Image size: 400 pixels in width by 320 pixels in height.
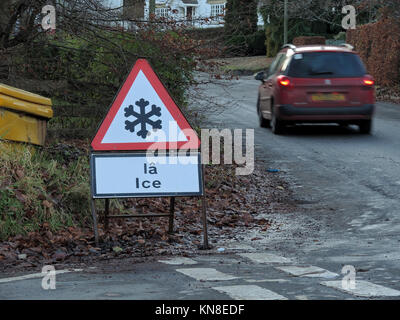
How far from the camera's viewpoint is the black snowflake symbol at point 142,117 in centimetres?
860

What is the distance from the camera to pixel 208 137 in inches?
640

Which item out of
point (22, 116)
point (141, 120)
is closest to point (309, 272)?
point (141, 120)

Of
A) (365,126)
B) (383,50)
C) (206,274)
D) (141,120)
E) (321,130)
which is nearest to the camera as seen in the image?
(206,274)

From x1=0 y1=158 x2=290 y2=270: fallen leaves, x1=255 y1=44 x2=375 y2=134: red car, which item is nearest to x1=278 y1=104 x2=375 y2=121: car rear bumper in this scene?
x1=255 y1=44 x2=375 y2=134: red car

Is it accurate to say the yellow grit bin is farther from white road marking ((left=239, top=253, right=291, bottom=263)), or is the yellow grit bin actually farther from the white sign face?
white road marking ((left=239, top=253, right=291, bottom=263))

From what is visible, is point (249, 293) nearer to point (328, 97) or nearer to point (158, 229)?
point (158, 229)

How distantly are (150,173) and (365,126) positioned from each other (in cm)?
1096

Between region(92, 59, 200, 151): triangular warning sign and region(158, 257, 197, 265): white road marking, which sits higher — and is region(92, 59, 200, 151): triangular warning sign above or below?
above

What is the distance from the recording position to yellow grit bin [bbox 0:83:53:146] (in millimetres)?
11188

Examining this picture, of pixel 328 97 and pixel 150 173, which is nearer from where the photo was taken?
pixel 150 173

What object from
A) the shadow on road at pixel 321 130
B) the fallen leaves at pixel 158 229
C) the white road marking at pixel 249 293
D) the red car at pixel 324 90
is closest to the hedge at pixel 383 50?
the shadow on road at pixel 321 130

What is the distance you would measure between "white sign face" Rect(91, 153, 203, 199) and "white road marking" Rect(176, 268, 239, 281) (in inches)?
57.1

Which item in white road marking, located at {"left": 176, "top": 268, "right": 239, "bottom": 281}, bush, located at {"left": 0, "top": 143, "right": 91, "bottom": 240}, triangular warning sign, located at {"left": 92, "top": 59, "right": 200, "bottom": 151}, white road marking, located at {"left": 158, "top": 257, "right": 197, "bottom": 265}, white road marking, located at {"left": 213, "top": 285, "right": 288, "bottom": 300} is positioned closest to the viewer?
white road marking, located at {"left": 213, "top": 285, "right": 288, "bottom": 300}

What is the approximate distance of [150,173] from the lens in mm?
8703
